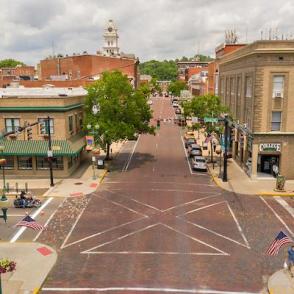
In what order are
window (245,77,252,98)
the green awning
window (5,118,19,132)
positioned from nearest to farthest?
1. the green awning
2. window (5,118,19,132)
3. window (245,77,252,98)

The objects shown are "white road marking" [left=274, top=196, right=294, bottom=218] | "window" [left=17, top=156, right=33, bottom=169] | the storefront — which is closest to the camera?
"white road marking" [left=274, top=196, right=294, bottom=218]

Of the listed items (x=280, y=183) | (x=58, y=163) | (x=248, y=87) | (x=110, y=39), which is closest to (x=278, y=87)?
(x=248, y=87)

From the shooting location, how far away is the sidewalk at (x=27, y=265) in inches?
733

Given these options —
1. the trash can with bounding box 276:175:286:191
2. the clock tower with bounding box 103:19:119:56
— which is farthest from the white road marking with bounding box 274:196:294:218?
the clock tower with bounding box 103:19:119:56

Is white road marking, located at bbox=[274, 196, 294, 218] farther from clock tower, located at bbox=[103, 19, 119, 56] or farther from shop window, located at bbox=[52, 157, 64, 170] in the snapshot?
clock tower, located at bbox=[103, 19, 119, 56]

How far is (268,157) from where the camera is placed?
4162 cm

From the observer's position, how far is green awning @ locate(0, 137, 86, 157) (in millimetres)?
40438

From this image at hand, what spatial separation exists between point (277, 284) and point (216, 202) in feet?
47.1

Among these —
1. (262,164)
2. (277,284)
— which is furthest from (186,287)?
(262,164)

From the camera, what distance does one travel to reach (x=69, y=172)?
42.5 meters

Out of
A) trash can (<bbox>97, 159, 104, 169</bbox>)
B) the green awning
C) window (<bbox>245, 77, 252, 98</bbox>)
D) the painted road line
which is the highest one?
window (<bbox>245, 77, 252, 98</bbox>)

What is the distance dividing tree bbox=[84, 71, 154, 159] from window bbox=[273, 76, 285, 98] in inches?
630

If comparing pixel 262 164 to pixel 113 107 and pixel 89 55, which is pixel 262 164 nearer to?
pixel 113 107

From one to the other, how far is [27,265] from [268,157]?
94.6 feet
